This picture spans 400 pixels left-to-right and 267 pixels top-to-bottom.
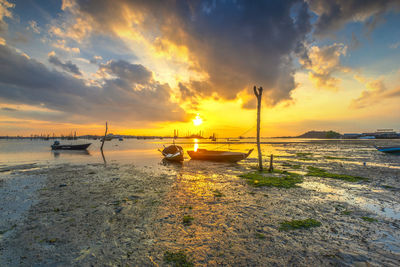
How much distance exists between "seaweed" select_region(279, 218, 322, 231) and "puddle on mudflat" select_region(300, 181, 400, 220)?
3.15m

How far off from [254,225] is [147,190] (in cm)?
651

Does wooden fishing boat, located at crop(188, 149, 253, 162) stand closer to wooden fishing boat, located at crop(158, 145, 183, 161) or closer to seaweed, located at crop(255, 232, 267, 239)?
wooden fishing boat, located at crop(158, 145, 183, 161)

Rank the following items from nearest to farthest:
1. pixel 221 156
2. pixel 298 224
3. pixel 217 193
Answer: pixel 298 224 → pixel 217 193 → pixel 221 156

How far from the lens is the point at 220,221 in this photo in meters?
5.83

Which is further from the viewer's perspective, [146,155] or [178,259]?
[146,155]

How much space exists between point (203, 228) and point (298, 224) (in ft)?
10.4

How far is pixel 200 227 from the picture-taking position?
5438mm

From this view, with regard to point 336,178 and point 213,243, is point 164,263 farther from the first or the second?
point 336,178

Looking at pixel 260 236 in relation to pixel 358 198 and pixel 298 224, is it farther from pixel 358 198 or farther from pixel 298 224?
pixel 358 198

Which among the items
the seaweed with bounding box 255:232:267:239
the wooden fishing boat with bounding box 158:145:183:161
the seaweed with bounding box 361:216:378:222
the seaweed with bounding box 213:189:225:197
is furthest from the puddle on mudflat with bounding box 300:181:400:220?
the wooden fishing boat with bounding box 158:145:183:161

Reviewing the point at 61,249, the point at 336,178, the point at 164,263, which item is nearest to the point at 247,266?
the point at 164,263

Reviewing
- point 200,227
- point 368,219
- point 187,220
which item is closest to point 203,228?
point 200,227

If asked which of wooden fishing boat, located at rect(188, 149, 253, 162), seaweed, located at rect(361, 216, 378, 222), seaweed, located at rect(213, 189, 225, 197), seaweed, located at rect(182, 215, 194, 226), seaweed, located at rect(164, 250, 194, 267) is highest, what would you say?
wooden fishing boat, located at rect(188, 149, 253, 162)

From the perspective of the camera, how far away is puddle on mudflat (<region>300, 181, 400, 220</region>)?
6703 mm
